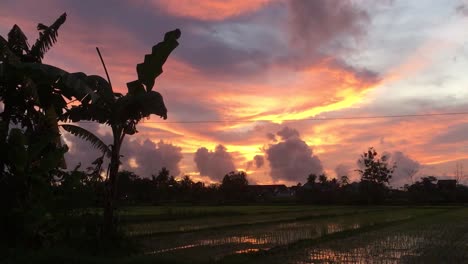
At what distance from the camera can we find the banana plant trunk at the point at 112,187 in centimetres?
1087

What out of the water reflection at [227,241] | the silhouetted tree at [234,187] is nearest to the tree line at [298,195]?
A: the silhouetted tree at [234,187]

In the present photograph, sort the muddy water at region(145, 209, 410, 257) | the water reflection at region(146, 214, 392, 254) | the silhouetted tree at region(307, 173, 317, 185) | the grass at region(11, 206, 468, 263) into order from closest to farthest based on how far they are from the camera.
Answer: the grass at region(11, 206, 468, 263)
the muddy water at region(145, 209, 410, 257)
the water reflection at region(146, 214, 392, 254)
the silhouetted tree at region(307, 173, 317, 185)

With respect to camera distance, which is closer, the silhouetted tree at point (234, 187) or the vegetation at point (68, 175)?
the vegetation at point (68, 175)

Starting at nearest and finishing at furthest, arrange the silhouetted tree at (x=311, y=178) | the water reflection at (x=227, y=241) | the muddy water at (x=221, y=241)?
the muddy water at (x=221, y=241), the water reflection at (x=227, y=241), the silhouetted tree at (x=311, y=178)

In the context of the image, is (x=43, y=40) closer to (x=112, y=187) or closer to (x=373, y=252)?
(x=112, y=187)

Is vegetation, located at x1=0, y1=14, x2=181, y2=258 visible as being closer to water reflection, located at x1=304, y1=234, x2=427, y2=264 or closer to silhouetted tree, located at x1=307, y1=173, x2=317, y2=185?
water reflection, located at x1=304, y1=234, x2=427, y2=264

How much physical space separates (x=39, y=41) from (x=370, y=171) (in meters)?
59.5

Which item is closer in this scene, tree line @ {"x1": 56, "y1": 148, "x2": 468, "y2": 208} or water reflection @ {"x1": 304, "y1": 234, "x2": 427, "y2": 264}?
water reflection @ {"x1": 304, "y1": 234, "x2": 427, "y2": 264}

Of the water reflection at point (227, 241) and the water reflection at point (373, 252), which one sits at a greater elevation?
the water reflection at point (227, 241)

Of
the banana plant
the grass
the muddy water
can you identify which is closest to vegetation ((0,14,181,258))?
the banana plant

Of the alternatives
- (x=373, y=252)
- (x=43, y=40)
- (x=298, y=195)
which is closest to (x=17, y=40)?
(x=43, y=40)

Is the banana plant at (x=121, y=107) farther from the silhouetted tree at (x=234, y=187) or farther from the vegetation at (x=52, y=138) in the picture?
the silhouetted tree at (x=234, y=187)

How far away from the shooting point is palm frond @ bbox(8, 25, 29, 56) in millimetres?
12109

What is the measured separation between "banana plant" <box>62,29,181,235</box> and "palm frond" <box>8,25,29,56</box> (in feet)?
7.98
